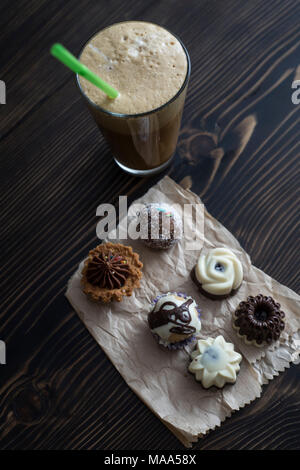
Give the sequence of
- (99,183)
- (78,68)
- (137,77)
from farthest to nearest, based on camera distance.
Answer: (99,183) → (137,77) → (78,68)

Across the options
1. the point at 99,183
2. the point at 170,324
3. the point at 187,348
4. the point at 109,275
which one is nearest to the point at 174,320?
the point at 170,324

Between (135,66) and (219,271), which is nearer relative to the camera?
(135,66)

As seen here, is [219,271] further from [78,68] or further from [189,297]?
[78,68]

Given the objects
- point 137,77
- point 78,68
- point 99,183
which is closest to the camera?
point 78,68

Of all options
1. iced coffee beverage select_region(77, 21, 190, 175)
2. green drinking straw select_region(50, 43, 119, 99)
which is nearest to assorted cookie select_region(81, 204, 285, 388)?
iced coffee beverage select_region(77, 21, 190, 175)

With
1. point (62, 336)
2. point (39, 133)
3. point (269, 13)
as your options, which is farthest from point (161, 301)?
point (269, 13)

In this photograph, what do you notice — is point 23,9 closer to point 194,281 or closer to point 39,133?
point 39,133


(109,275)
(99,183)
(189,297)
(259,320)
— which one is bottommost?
(259,320)
